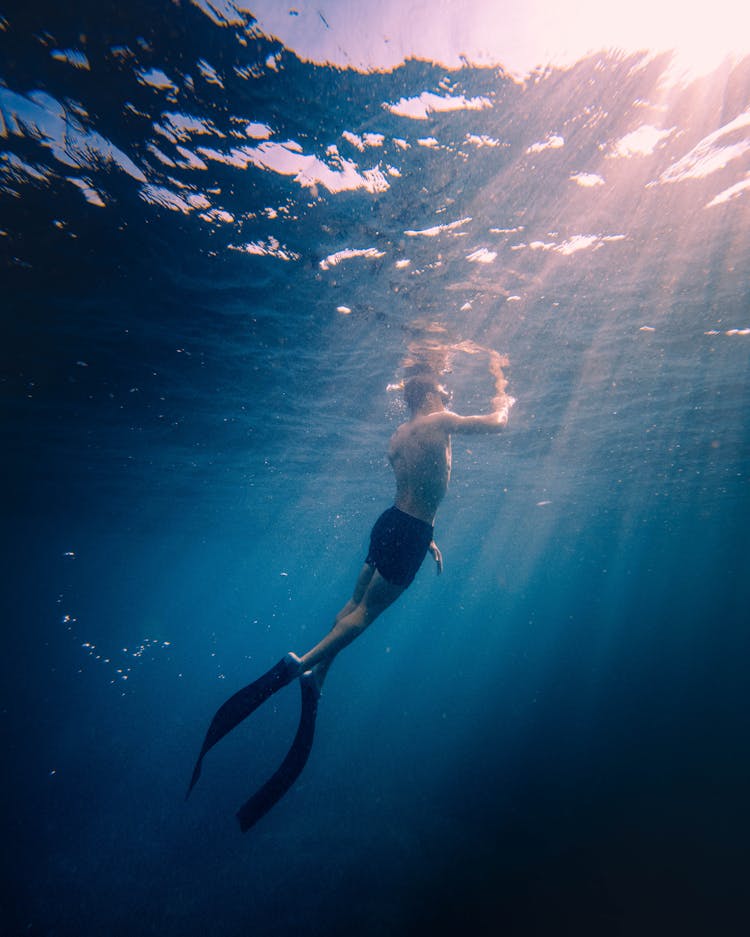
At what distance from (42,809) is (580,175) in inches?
985

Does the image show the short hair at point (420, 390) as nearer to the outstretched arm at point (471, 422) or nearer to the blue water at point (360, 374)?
the outstretched arm at point (471, 422)

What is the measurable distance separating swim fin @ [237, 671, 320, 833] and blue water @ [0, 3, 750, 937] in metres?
7.85

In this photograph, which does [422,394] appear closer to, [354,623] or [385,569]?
[385,569]

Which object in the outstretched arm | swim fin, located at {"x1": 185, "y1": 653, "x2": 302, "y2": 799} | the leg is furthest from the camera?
the outstretched arm

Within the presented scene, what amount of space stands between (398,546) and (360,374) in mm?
9556

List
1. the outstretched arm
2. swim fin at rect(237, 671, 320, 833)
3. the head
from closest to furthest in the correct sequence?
swim fin at rect(237, 671, 320, 833) < the outstretched arm < the head

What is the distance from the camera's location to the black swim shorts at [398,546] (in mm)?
5281

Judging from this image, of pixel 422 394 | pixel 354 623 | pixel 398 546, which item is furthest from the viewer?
pixel 422 394

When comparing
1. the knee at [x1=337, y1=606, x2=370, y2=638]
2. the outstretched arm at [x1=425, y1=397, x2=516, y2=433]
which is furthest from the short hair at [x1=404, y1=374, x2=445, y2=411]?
the knee at [x1=337, y1=606, x2=370, y2=638]

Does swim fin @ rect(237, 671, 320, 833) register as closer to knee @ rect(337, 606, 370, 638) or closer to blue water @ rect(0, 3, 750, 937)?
knee @ rect(337, 606, 370, 638)

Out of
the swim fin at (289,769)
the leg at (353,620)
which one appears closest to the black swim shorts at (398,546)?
the leg at (353,620)

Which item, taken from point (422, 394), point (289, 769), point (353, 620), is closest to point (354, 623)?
point (353, 620)

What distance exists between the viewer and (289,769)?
4.48 metres

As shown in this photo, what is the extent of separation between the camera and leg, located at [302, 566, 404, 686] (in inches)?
190
